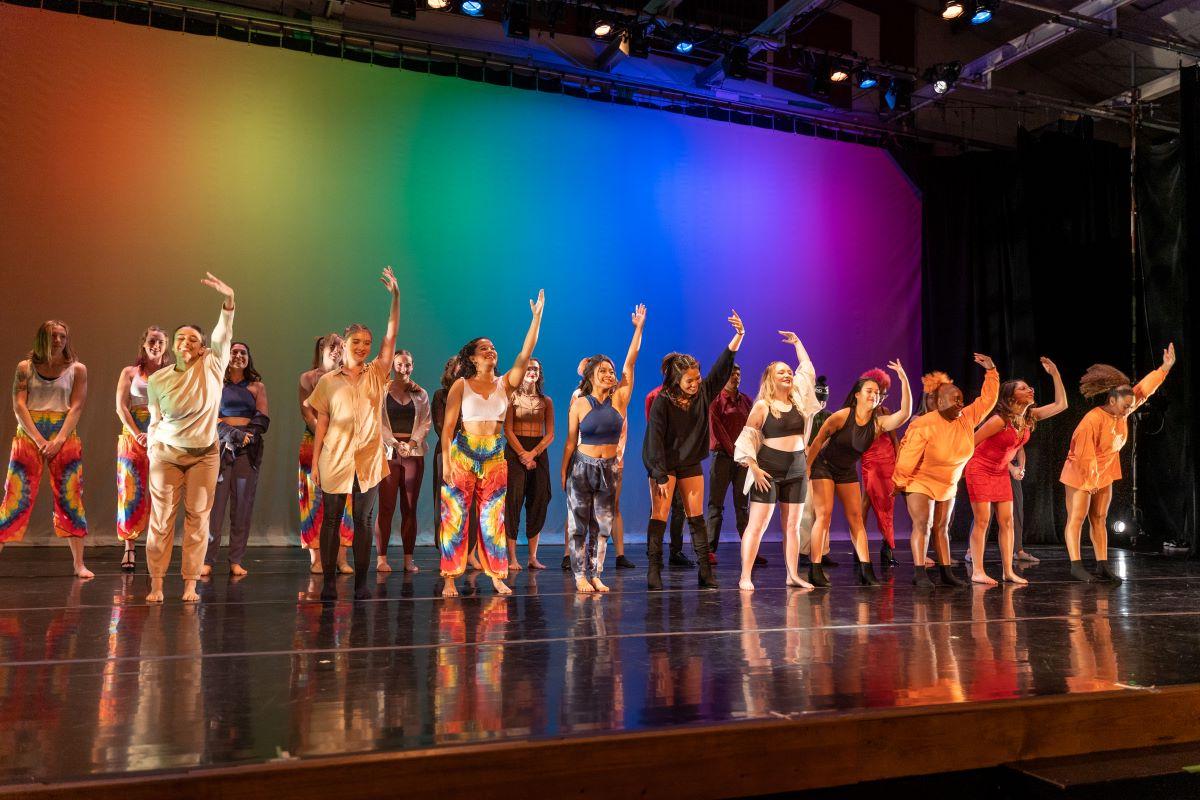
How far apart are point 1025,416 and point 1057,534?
437 cm

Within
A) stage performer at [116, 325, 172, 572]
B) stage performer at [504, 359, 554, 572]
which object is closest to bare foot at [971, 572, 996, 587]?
stage performer at [504, 359, 554, 572]

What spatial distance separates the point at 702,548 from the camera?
585cm

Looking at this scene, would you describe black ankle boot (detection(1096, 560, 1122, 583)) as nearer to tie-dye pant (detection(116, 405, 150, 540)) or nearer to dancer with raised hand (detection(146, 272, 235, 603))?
dancer with raised hand (detection(146, 272, 235, 603))

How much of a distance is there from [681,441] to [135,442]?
3.58 meters

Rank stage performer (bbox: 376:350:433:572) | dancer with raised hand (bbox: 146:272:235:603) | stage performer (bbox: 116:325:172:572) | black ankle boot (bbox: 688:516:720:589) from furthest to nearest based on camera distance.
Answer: stage performer (bbox: 376:350:433:572), stage performer (bbox: 116:325:172:572), black ankle boot (bbox: 688:516:720:589), dancer with raised hand (bbox: 146:272:235:603)

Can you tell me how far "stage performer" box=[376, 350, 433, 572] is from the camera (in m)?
6.64

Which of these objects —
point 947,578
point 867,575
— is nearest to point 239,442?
point 867,575

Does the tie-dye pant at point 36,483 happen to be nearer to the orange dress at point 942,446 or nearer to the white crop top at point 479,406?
the white crop top at point 479,406

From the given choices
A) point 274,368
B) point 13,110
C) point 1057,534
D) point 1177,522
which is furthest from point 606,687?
point 1057,534

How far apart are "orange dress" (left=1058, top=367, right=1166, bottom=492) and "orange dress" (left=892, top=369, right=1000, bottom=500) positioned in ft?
3.22

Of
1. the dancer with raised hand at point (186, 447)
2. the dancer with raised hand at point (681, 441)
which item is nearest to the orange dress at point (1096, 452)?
the dancer with raised hand at point (681, 441)

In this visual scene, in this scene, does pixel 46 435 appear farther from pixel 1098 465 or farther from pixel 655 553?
pixel 1098 465

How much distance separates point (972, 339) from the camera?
11.2 meters

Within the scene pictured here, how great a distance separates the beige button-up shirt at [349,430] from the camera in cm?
517
